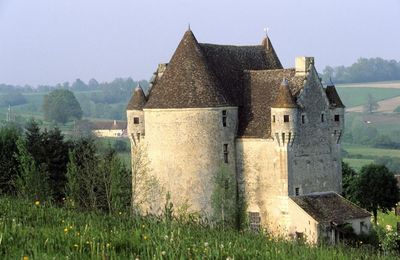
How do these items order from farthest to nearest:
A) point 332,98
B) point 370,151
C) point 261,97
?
1. point 370,151
2. point 332,98
3. point 261,97

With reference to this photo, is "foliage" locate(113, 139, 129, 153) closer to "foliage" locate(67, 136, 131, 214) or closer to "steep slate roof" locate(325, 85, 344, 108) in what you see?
"foliage" locate(67, 136, 131, 214)

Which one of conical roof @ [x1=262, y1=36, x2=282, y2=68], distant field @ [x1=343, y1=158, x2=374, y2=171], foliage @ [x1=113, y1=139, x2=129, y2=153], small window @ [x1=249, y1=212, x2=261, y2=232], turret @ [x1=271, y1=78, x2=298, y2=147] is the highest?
conical roof @ [x1=262, y1=36, x2=282, y2=68]

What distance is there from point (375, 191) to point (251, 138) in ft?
79.2

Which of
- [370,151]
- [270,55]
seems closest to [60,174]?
[270,55]

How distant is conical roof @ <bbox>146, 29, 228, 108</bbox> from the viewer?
49.9 m

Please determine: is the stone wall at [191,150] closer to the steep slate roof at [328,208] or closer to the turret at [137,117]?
the turret at [137,117]

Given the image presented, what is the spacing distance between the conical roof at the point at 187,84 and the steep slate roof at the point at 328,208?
717 centimetres

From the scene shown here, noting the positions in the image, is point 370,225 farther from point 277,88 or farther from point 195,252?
point 195,252

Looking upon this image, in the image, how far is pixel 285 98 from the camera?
4891 cm

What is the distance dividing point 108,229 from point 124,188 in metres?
35.3

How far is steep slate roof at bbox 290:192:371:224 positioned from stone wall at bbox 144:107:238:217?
505 centimetres

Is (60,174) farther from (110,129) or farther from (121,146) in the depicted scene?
(110,129)

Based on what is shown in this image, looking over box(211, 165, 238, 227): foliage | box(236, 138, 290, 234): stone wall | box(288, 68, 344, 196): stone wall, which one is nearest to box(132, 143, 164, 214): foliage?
box(211, 165, 238, 227): foliage

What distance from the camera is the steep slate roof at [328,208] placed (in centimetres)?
4875
